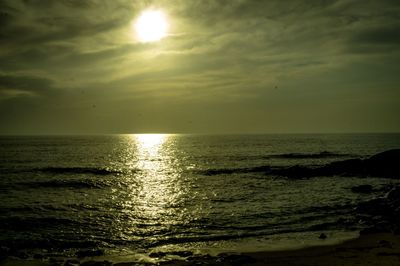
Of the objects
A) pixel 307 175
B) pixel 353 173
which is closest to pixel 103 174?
pixel 307 175

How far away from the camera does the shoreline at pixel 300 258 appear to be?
1387 centimetres

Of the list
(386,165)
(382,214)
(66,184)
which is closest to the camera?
(382,214)

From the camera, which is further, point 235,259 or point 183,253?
point 183,253

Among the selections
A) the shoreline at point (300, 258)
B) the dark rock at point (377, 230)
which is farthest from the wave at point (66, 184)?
the dark rock at point (377, 230)

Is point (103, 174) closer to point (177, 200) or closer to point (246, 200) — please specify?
point (177, 200)

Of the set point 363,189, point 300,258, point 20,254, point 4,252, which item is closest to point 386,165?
point 363,189

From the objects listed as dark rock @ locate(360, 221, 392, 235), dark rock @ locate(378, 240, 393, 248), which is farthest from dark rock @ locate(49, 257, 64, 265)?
dark rock @ locate(360, 221, 392, 235)

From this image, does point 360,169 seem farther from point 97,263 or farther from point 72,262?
point 72,262

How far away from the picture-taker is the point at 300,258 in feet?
47.9

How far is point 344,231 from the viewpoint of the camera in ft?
65.3

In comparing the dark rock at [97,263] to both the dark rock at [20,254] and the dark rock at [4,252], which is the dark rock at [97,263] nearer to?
the dark rock at [20,254]

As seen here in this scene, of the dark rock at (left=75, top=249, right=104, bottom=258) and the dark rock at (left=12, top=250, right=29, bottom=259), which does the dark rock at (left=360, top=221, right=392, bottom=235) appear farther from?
the dark rock at (left=12, top=250, right=29, bottom=259)

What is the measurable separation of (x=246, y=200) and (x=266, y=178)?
59.0ft

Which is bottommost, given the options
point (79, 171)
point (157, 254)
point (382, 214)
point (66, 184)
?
point (382, 214)
